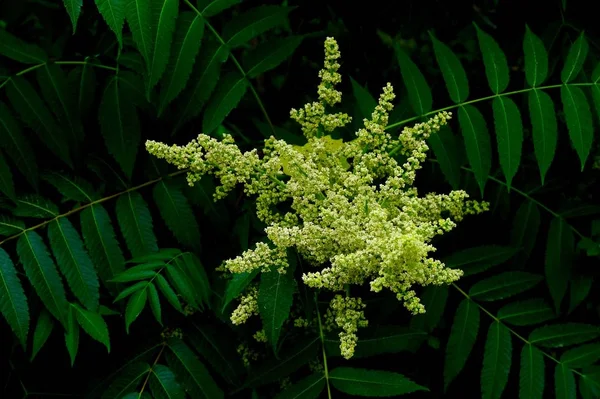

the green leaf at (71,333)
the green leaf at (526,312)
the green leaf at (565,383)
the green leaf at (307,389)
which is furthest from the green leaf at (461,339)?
the green leaf at (71,333)

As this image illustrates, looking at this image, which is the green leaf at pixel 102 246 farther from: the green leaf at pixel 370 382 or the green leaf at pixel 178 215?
the green leaf at pixel 370 382

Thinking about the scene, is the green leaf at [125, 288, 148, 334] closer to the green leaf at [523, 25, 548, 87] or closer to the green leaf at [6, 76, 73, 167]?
the green leaf at [6, 76, 73, 167]

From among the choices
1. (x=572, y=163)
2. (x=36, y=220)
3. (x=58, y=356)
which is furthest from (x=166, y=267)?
(x=572, y=163)

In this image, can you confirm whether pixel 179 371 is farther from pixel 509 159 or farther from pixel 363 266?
pixel 509 159

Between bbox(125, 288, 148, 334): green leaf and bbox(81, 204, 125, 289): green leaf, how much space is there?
21 cm

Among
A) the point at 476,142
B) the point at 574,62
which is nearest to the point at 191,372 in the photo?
the point at 476,142

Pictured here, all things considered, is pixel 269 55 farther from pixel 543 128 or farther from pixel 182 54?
pixel 543 128

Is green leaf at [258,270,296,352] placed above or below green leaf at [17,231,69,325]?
below

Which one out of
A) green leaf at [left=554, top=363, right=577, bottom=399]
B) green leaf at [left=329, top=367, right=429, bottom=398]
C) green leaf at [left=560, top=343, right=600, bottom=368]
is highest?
green leaf at [left=329, top=367, right=429, bottom=398]

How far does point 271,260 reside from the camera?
2520mm

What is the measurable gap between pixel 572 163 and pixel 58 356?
266cm

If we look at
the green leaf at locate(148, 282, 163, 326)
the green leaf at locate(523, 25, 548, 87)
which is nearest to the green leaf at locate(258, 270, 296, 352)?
the green leaf at locate(148, 282, 163, 326)

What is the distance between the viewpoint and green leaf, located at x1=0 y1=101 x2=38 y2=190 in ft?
9.18

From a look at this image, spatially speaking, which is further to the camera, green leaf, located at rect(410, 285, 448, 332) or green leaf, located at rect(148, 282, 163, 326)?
green leaf, located at rect(410, 285, 448, 332)
